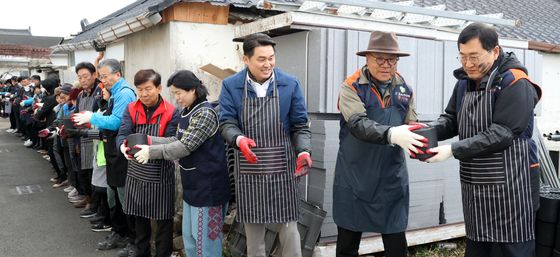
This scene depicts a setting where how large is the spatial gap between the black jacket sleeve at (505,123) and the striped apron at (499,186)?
0.08 metres

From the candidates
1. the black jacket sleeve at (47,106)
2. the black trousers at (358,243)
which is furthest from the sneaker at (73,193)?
the black trousers at (358,243)

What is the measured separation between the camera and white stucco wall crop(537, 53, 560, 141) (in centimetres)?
895

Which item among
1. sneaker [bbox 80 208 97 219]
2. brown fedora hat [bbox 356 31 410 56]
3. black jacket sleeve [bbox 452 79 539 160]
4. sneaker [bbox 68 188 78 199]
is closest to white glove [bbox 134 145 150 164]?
brown fedora hat [bbox 356 31 410 56]

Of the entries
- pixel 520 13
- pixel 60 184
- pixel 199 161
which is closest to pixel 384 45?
pixel 199 161

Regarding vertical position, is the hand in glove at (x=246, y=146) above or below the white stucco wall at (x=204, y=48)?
below

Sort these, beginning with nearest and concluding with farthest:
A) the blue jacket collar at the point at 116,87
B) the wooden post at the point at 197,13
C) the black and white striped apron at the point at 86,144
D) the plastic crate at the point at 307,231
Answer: the plastic crate at the point at 307,231 → the blue jacket collar at the point at 116,87 → the black and white striped apron at the point at 86,144 → the wooden post at the point at 197,13

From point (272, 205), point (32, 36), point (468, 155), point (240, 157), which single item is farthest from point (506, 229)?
point (32, 36)

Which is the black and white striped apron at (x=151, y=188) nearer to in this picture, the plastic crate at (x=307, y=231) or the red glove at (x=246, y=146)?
the plastic crate at (x=307, y=231)

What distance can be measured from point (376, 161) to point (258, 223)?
966mm

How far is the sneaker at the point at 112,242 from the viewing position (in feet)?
16.6

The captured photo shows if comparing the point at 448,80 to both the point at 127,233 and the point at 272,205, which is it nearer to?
the point at 272,205

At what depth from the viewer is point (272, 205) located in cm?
324

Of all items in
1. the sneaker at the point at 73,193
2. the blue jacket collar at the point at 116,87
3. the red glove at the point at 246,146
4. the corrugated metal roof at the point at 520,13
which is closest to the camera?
the red glove at the point at 246,146

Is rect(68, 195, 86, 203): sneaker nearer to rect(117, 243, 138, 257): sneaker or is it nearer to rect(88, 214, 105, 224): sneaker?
rect(88, 214, 105, 224): sneaker
